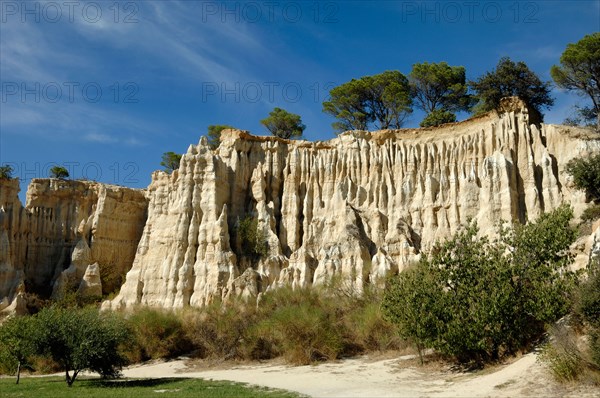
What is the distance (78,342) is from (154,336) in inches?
373

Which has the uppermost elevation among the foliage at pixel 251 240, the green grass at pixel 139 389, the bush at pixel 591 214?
the foliage at pixel 251 240

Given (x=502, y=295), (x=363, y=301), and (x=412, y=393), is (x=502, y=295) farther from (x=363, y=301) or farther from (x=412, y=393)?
(x=363, y=301)

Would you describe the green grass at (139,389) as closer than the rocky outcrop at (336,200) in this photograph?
Yes

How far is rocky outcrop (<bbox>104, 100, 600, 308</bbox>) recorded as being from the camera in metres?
35.7

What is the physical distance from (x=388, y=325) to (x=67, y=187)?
30.8 metres

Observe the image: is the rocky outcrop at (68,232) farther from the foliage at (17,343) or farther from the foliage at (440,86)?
the foliage at (440,86)

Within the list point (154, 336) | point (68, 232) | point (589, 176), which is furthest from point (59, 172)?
point (589, 176)

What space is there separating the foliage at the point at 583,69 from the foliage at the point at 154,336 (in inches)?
1139

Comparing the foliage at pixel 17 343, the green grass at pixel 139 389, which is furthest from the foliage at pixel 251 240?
the green grass at pixel 139 389

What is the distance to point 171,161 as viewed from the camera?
58.8 meters

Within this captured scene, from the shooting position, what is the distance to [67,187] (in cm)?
4753

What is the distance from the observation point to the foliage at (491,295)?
20188 mm

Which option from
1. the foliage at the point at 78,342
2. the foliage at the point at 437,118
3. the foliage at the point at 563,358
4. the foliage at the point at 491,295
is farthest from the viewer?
the foliage at the point at 437,118

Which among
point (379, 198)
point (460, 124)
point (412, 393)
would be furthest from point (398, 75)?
point (412, 393)
